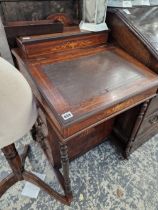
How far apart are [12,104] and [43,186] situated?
0.72 metres

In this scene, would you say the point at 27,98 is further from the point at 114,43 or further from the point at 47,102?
the point at 114,43

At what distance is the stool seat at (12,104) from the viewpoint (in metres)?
0.63

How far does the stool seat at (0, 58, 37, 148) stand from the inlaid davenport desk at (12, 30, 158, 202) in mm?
87

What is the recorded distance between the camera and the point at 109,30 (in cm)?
112

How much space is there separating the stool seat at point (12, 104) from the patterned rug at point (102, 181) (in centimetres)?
72

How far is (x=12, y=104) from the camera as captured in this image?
2.13 feet

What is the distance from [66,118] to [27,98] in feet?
0.68

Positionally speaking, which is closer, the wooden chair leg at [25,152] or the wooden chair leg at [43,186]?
the wooden chair leg at [43,186]

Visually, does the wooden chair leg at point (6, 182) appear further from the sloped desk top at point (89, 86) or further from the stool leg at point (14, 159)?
the sloped desk top at point (89, 86)

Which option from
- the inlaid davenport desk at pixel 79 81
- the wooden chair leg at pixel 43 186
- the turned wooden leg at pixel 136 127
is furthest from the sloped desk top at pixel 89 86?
the wooden chair leg at pixel 43 186

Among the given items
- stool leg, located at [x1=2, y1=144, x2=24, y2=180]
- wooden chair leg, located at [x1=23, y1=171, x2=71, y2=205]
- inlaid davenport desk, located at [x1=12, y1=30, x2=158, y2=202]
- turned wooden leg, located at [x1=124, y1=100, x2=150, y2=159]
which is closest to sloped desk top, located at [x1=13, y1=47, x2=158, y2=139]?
inlaid davenport desk, located at [x1=12, y1=30, x2=158, y2=202]

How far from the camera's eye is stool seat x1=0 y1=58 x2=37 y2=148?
63cm

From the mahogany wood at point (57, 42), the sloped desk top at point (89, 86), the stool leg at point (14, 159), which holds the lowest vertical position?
the stool leg at point (14, 159)

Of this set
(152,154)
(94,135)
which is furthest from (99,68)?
(152,154)
